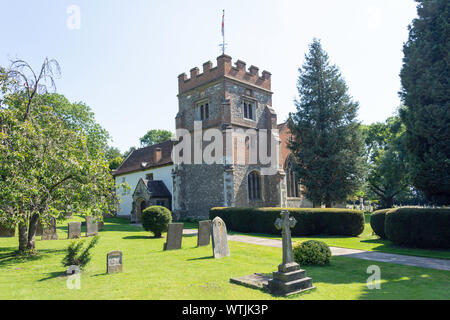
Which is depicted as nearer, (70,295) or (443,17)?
(70,295)

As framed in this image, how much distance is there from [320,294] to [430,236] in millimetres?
8371

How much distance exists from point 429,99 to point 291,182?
1856 centimetres

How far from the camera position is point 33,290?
6621 millimetres

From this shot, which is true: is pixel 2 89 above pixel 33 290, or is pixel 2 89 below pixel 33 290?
above

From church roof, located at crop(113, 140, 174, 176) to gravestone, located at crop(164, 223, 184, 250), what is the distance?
54.0 feet

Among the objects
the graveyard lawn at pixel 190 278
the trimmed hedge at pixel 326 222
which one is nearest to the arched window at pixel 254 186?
the trimmed hedge at pixel 326 222

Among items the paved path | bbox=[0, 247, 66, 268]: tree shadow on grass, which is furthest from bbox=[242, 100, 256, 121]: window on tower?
bbox=[0, 247, 66, 268]: tree shadow on grass

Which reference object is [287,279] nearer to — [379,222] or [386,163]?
[379,222]

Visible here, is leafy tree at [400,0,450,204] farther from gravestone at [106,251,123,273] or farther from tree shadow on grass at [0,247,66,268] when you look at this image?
tree shadow on grass at [0,247,66,268]

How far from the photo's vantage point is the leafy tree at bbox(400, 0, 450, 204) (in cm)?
1205

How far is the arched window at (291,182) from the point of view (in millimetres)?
29844

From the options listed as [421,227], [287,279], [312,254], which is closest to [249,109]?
[421,227]
